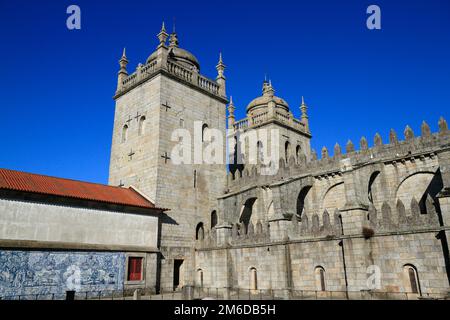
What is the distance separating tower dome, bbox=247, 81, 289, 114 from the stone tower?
8.51 metres

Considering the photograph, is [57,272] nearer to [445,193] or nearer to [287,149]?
[445,193]

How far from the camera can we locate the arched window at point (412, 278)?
15062 mm

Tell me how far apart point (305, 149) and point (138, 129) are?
20.2m

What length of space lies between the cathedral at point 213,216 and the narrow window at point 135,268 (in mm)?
71

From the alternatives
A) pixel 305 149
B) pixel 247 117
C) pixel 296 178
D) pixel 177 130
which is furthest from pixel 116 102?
pixel 305 149

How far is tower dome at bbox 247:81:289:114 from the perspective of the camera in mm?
38791

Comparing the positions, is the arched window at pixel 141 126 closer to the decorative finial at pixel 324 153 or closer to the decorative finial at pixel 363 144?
the decorative finial at pixel 324 153

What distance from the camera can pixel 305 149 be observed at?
3997 centimetres

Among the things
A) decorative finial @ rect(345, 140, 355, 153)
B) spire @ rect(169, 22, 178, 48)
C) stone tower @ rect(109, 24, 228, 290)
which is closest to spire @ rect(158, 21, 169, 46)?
stone tower @ rect(109, 24, 228, 290)

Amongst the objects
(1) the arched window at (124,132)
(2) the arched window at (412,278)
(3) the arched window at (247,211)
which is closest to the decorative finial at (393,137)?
(2) the arched window at (412,278)

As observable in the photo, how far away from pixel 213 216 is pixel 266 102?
54.7 feet

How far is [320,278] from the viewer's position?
18516mm

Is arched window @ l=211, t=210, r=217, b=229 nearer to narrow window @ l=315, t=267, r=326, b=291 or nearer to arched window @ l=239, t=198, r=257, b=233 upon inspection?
arched window @ l=239, t=198, r=257, b=233
